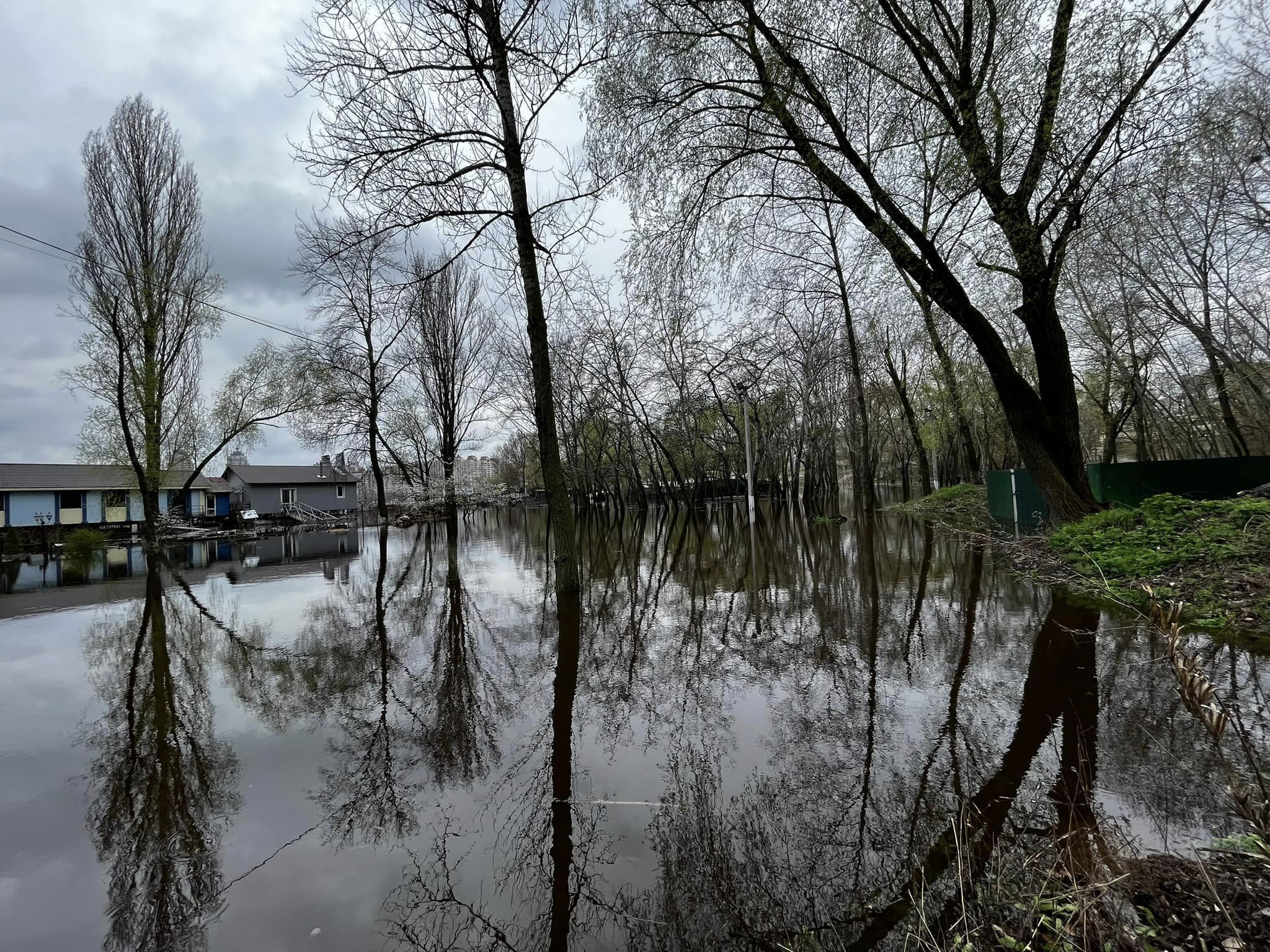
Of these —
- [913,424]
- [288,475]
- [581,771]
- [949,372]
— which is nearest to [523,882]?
[581,771]

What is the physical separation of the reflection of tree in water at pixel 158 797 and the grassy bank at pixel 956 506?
17.1m

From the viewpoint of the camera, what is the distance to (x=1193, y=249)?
1786 cm

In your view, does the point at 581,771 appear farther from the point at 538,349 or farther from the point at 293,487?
the point at 293,487

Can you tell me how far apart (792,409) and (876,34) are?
2424cm

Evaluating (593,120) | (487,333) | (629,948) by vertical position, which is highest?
(487,333)

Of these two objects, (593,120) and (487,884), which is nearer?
(487,884)

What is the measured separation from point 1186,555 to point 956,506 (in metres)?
15.3

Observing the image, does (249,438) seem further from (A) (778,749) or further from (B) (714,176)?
(A) (778,749)

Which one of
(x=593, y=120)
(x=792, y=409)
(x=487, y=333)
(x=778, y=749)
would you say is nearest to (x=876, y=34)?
(x=593, y=120)

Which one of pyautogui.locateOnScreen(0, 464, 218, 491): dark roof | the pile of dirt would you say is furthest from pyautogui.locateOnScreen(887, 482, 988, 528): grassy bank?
pyautogui.locateOnScreen(0, 464, 218, 491): dark roof

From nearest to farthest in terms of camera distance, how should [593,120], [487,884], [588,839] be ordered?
[487,884]
[588,839]
[593,120]

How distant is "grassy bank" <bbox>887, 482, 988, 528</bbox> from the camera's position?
17859 millimetres

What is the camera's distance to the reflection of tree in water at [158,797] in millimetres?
2348

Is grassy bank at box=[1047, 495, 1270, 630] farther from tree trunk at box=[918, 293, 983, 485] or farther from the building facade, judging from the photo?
the building facade
